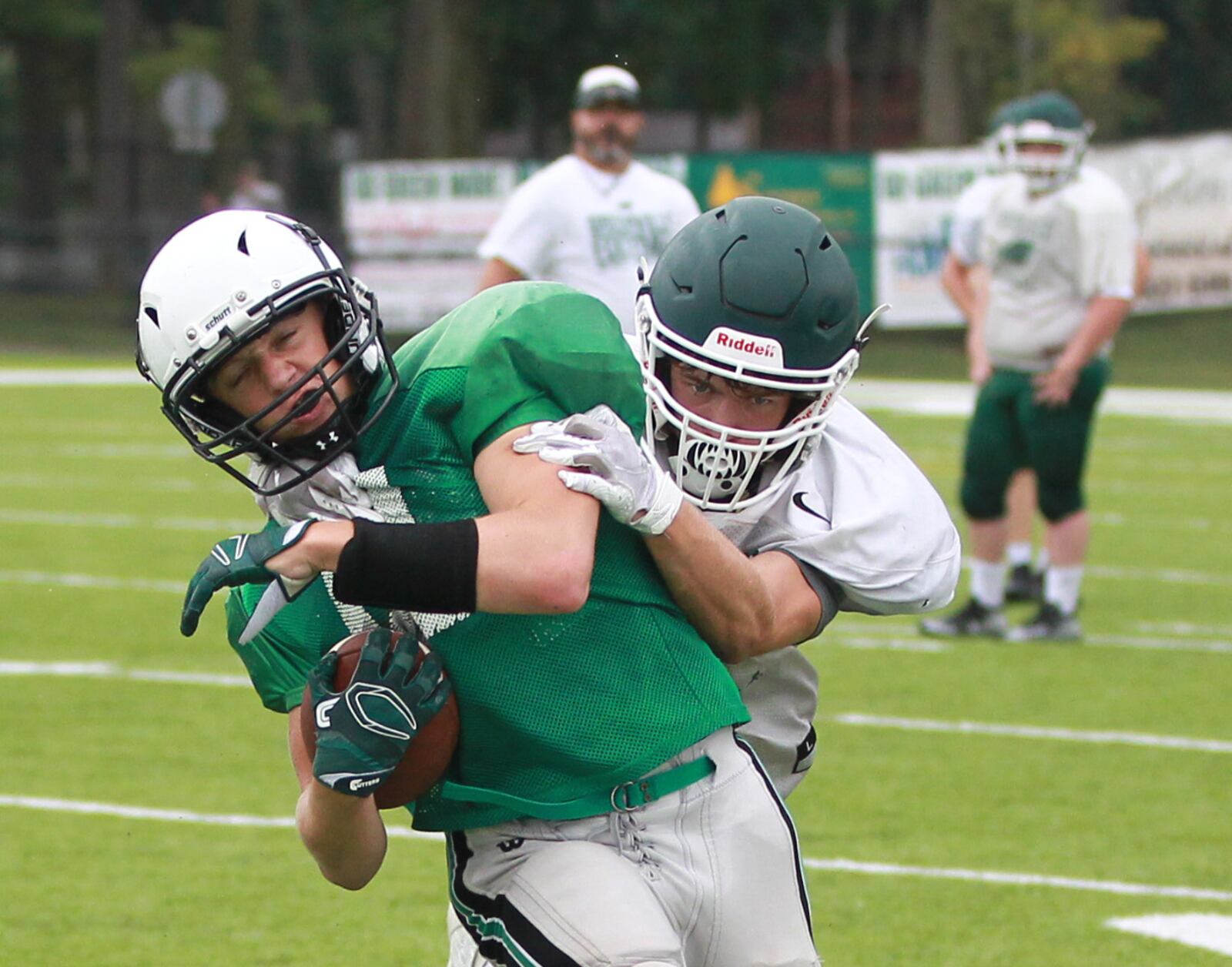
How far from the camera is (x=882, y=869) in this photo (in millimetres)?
5227

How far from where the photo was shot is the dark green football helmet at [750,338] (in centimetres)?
300

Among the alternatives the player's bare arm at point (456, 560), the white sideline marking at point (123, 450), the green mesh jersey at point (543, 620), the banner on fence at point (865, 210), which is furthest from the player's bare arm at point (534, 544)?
the banner on fence at point (865, 210)

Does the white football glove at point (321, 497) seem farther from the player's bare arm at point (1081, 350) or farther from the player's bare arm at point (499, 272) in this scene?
the player's bare arm at point (1081, 350)

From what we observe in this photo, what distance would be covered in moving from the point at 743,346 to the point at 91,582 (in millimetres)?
6944

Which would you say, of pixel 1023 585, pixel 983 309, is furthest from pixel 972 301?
pixel 1023 585

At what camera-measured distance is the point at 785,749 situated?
3271 millimetres

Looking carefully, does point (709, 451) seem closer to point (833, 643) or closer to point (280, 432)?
point (280, 432)

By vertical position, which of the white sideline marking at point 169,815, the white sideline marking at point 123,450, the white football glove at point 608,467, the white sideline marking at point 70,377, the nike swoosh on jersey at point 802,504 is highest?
the white football glove at point 608,467

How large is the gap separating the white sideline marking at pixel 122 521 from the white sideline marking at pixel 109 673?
10.7 ft

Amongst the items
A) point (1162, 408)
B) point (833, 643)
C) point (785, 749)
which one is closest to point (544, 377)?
point (785, 749)

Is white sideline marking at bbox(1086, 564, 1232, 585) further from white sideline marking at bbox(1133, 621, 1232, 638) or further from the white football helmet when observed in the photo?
the white football helmet

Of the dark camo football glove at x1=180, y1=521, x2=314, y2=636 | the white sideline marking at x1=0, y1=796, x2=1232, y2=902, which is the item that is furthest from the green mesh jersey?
the white sideline marking at x1=0, y1=796, x2=1232, y2=902

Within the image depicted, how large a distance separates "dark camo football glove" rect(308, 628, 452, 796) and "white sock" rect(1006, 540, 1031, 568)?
22.7 ft

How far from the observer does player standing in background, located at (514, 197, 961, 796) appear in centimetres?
300
